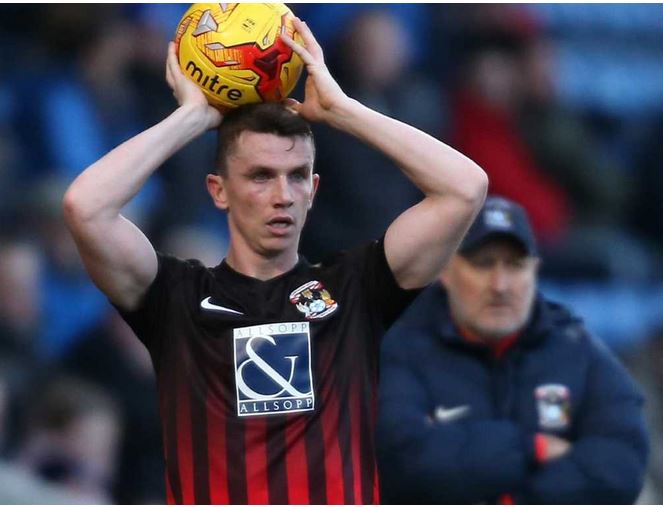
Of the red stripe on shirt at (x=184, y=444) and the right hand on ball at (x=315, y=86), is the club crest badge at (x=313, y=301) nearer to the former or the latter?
the red stripe on shirt at (x=184, y=444)

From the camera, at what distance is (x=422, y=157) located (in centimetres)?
474

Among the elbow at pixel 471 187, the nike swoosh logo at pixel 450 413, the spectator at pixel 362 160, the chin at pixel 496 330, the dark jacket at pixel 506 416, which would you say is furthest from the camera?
the spectator at pixel 362 160

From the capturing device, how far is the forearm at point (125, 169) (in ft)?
15.2

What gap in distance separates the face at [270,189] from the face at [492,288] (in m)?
1.37

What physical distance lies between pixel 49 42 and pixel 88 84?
1.17 feet

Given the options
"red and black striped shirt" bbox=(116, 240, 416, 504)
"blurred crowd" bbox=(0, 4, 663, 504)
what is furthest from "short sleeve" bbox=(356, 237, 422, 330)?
"blurred crowd" bbox=(0, 4, 663, 504)

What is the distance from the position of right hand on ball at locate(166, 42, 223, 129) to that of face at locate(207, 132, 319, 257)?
109mm

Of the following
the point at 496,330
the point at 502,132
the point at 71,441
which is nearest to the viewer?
the point at 496,330

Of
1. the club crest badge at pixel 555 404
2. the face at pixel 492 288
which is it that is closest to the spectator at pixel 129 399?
the face at pixel 492 288

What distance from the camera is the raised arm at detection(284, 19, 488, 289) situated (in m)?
4.73

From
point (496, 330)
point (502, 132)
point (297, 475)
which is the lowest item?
point (297, 475)

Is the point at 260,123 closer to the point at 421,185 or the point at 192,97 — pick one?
the point at 192,97

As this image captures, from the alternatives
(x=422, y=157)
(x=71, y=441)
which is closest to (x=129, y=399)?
(x=71, y=441)

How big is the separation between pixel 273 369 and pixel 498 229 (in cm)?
173
